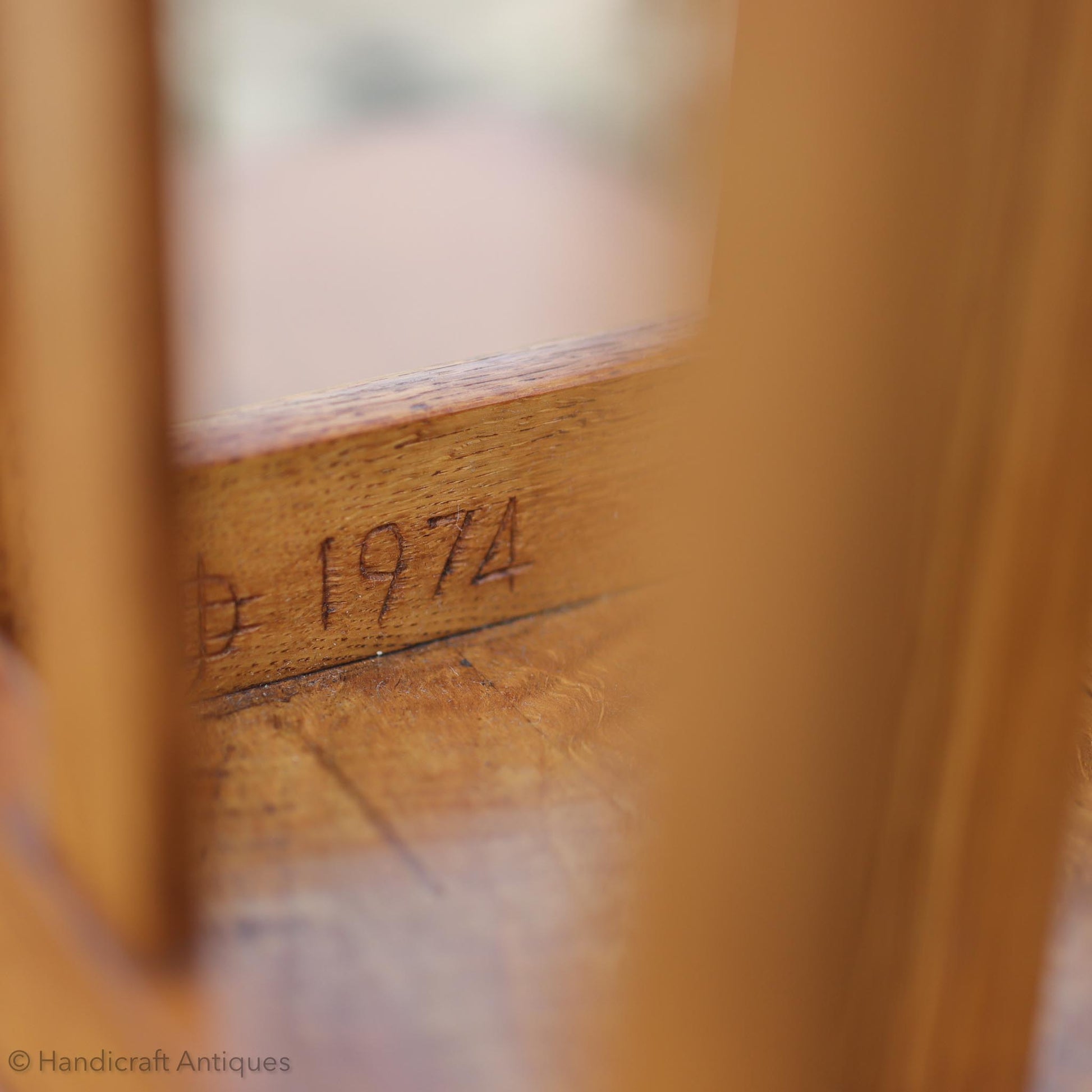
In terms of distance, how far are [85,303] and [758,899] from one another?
0.19 metres

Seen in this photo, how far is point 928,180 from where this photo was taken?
0.51 feet

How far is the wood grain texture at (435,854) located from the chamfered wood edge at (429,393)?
0.34ft

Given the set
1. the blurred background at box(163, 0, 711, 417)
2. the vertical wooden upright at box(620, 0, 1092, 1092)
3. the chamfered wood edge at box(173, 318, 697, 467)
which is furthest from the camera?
the blurred background at box(163, 0, 711, 417)

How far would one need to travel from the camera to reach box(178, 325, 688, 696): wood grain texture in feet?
1.64

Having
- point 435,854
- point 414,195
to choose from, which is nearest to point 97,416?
point 435,854

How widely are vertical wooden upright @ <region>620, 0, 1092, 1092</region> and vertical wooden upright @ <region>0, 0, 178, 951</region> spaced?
0.15 m

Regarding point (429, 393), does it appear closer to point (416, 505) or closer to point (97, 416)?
point (416, 505)

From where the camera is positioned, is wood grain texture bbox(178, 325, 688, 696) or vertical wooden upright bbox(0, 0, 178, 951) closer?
vertical wooden upright bbox(0, 0, 178, 951)

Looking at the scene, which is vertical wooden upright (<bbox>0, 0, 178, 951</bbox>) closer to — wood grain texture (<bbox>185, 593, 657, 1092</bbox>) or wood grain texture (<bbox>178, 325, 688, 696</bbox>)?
wood grain texture (<bbox>185, 593, 657, 1092</bbox>)

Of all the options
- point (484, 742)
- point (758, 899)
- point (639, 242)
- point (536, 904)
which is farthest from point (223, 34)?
point (758, 899)

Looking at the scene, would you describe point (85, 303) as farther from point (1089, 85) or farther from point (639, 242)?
point (639, 242)

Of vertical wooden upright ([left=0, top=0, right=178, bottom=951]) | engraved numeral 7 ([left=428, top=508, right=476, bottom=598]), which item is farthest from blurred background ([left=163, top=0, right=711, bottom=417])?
engraved numeral 7 ([left=428, top=508, right=476, bottom=598])

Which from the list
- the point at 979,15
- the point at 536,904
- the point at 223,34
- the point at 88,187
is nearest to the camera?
the point at 979,15

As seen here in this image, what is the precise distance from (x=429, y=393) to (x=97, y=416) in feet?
0.80
